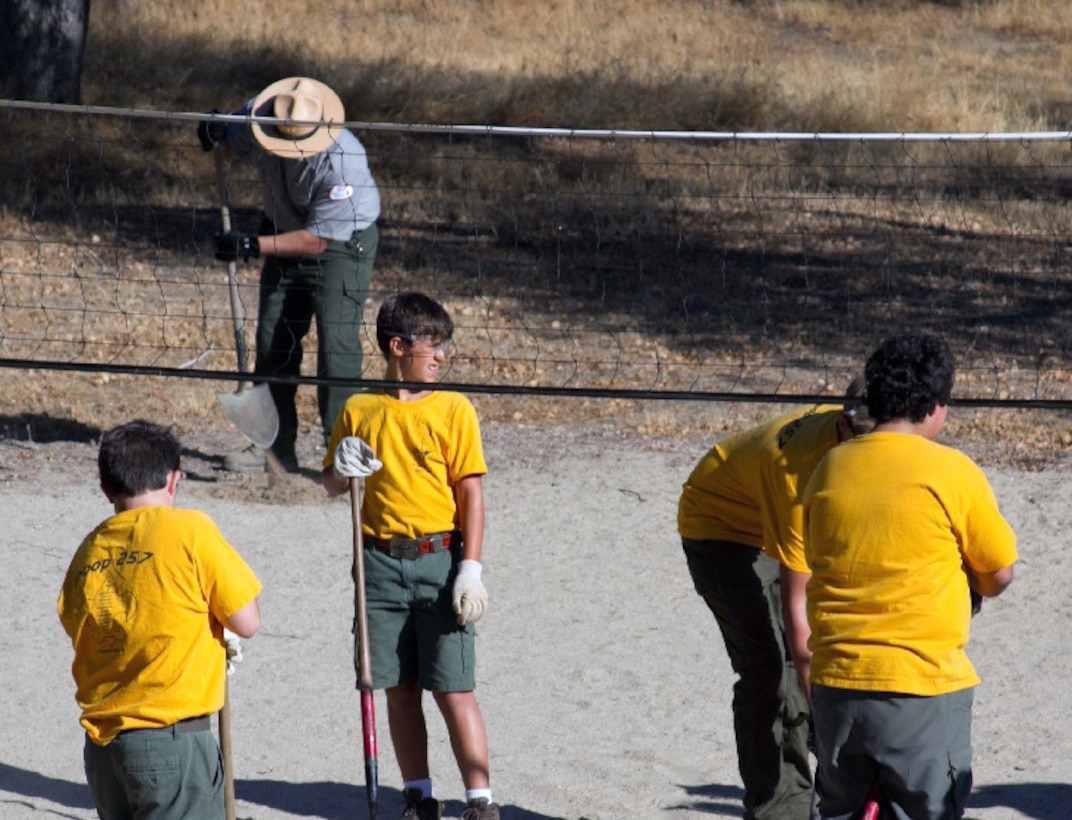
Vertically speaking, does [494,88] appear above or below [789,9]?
below

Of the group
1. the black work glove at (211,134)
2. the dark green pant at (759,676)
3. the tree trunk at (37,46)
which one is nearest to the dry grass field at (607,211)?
the tree trunk at (37,46)

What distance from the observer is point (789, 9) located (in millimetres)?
25766

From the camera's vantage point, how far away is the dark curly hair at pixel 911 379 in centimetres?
369

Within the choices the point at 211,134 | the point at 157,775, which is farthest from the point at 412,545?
the point at 211,134

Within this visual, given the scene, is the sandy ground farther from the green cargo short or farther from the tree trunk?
the tree trunk

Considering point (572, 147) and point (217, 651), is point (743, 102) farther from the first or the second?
point (217, 651)

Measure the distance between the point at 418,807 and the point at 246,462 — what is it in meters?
3.79

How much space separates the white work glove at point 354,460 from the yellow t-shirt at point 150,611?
0.70 m

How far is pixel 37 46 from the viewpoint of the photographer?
14.1m

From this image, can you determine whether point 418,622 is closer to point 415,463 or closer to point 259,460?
point 415,463

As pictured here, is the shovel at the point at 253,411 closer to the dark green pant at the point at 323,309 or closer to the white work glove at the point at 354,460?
the dark green pant at the point at 323,309

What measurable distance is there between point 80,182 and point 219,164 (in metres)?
6.66

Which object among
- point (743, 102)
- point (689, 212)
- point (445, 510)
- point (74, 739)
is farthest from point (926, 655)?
point (743, 102)

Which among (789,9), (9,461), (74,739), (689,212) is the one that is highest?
(789,9)
